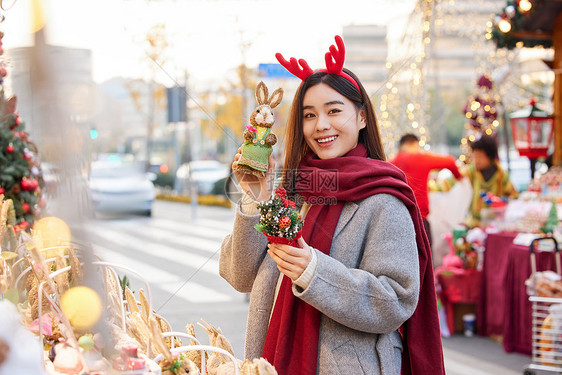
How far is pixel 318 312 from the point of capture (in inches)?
58.9

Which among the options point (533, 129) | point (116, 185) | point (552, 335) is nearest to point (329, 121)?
point (116, 185)

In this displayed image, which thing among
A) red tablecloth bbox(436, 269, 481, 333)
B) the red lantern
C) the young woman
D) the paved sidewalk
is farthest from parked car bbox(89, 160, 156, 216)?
the red lantern

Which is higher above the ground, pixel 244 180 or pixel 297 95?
pixel 297 95

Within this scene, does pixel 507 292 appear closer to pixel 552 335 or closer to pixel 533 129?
pixel 552 335

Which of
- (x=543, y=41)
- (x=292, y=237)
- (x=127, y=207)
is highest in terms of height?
(x=543, y=41)

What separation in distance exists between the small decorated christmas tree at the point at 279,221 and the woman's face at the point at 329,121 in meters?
0.33

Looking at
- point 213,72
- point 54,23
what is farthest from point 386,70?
point 54,23

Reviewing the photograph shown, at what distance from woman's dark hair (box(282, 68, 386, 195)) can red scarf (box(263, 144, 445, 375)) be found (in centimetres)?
7

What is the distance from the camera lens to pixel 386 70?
2.30 meters

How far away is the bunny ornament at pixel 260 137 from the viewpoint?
1520 mm

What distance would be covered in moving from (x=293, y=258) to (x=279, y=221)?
11cm

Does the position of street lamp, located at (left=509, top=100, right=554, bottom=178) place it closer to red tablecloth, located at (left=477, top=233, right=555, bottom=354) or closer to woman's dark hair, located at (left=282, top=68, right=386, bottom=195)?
red tablecloth, located at (left=477, top=233, right=555, bottom=354)

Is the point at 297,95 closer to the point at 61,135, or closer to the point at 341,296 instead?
the point at 341,296

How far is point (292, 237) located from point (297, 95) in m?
0.48
